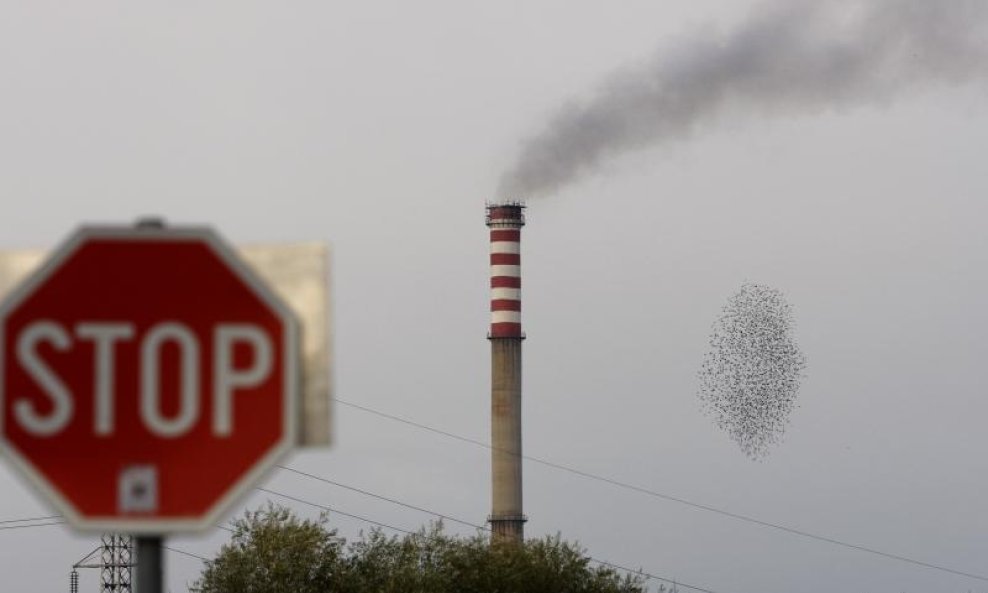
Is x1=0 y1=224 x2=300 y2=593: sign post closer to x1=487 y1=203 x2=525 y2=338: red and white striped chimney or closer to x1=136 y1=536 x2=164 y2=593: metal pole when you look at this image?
x1=136 y1=536 x2=164 y2=593: metal pole

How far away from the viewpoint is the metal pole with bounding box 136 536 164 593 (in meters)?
5.25

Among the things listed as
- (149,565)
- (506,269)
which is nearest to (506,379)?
(506,269)

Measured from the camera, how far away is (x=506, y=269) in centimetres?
10412

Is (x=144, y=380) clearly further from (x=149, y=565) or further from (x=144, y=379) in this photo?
(x=149, y=565)

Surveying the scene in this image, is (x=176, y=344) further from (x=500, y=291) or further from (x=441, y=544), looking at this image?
(x=500, y=291)

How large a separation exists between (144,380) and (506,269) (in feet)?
325

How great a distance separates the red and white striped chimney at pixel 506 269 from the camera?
340 ft

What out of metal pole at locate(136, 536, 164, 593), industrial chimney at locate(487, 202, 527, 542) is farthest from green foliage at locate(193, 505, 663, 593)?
metal pole at locate(136, 536, 164, 593)

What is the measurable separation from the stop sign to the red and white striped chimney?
98091mm

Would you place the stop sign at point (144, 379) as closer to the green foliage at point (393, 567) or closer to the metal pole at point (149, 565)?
the metal pole at point (149, 565)

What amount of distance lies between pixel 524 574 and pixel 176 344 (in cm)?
8221

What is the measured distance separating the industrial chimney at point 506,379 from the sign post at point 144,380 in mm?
98008

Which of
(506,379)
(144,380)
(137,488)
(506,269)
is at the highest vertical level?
(506,269)

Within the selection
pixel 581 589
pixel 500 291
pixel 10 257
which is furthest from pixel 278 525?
pixel 10 257
